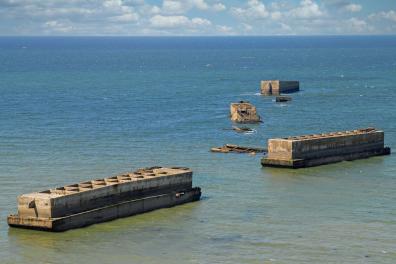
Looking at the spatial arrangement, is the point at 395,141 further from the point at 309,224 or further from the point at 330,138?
the point at 309,224

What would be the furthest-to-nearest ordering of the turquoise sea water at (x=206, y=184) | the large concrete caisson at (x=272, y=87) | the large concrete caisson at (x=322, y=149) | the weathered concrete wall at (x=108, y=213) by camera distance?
the large concrete caisson at (x=272, y=87) → the large concrete caisson at (x=322, y=149) → the weathered concrete wall at (x=108, y=213) → the turquoise sea water at (x=206, y=184)

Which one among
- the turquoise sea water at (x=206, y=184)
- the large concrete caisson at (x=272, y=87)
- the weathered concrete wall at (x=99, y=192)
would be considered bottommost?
the turquoise sea water at (x=206, y=184)

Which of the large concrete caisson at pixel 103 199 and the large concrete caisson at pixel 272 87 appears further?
the large concrete caisson at pixel 272 87

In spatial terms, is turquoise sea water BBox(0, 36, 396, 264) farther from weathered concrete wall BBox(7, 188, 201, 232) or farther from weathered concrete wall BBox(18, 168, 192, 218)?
weathered concrete wall BBox(18, 168, 192, 218)

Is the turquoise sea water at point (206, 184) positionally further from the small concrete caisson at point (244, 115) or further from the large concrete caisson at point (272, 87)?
the large concrete caisson at point (272, 87)

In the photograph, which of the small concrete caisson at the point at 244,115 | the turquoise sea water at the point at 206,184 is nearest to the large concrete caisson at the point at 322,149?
the turquoise sea water at the point at 206,184

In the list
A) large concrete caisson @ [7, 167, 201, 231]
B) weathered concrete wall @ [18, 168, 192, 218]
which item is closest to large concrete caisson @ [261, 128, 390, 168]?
large concrete caisson @ [7, 167, 201, 231]

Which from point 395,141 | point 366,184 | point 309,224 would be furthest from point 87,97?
point 309,224

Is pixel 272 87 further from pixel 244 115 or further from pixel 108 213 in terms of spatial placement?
pixel 108 213

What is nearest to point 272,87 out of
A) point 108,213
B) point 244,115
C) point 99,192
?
point 244,115
